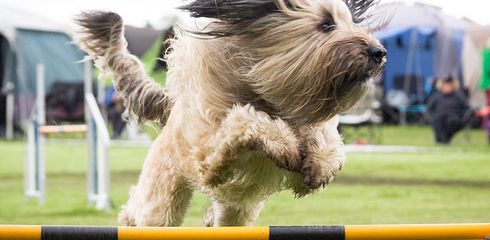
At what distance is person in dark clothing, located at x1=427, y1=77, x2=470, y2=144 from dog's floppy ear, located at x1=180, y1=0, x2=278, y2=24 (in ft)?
52.7

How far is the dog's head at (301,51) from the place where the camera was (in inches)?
171

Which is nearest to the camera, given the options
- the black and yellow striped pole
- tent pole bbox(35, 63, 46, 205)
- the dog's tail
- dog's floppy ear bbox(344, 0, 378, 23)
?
the black and yellow striped pole

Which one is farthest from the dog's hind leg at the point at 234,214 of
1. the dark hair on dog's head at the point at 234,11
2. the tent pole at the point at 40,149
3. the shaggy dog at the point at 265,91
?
the tent pole at the point at 40,149

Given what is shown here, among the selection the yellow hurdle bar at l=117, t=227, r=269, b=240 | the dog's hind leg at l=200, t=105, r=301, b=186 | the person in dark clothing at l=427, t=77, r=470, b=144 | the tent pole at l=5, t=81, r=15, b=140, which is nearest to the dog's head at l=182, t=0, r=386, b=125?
the dog's hind leg at l=200, t=105, r=301, b=186

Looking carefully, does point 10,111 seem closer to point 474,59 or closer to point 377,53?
point 474,59

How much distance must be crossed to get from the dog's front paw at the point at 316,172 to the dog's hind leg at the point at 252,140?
0.14ft

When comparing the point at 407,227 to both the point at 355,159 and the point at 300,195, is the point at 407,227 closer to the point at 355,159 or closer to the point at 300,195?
the point at 300,195

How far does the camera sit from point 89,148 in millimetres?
9695

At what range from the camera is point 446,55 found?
87.7ft

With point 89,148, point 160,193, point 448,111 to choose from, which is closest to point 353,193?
point 89,148

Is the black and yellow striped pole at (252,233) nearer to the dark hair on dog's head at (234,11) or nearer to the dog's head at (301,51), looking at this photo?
the dog's head at (301,51)

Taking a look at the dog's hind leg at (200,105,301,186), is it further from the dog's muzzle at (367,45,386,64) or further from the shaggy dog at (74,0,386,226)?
the dog's muzzle at (367,45,386,64)

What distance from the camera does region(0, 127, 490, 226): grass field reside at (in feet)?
28.4

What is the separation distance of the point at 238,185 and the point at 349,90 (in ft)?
2.46
